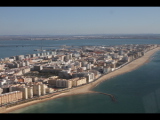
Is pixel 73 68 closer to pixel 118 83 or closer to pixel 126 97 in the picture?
pixel 118 83

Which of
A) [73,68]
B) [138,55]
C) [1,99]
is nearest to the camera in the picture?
[1,99]

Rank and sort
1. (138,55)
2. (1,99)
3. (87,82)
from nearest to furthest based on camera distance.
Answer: (1,99) < (87,82) < (138,55)

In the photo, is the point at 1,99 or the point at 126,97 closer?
the point at 1,99

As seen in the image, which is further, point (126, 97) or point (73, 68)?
point (73, 68)
